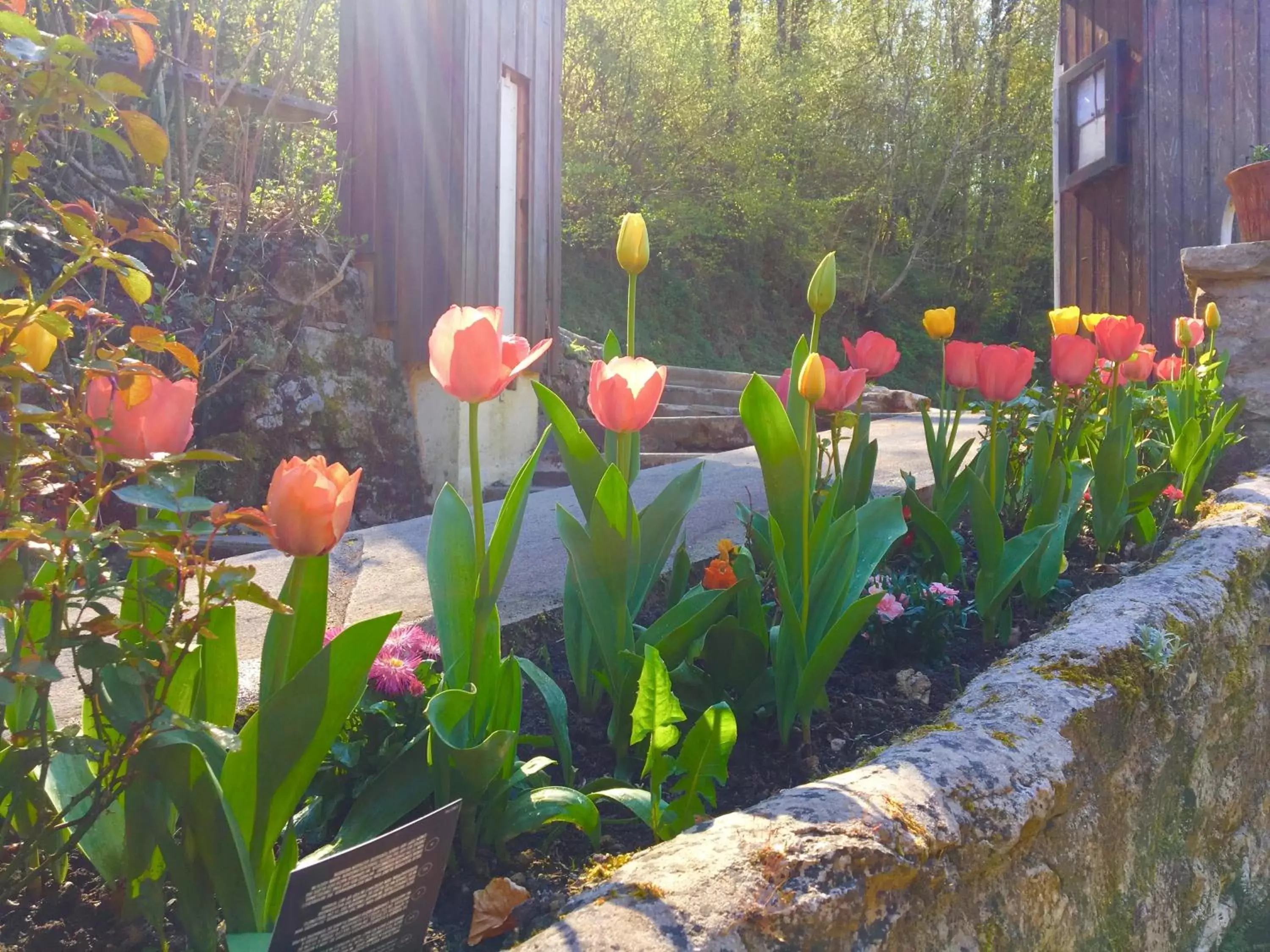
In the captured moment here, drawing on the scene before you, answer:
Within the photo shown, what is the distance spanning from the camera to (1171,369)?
10.4ft

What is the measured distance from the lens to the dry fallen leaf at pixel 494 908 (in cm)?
94

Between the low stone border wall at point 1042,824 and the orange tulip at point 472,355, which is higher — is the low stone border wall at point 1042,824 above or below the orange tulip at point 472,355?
below

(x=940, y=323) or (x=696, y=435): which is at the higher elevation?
(x=940, y=323)

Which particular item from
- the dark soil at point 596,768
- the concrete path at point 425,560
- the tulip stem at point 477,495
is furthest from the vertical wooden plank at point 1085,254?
the tulip stem at point 477,495

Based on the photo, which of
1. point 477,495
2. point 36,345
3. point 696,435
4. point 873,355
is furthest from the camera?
point 696,435

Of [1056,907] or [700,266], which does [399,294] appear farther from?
[700,266]

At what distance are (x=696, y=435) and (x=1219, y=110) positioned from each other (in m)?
3.29

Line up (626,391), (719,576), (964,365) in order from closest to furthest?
1. (626,391)
2. (719,576)
3. (964,365)

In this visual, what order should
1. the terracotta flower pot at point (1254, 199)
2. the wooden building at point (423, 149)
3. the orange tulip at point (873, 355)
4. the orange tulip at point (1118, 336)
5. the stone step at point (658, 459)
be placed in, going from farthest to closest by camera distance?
the stone step at point (658, 459) → the wooden building at point (423, 149) → the terracotta flower pot at point (1254, 199) → the orange tulip at point (1118, 336) → the orange tulip at point (873, 355)

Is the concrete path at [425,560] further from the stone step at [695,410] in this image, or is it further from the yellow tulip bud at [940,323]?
the stone step at [695,410]

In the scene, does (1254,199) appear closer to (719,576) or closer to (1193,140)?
(1193,140)

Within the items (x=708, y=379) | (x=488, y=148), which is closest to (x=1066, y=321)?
(x=488, y=148)

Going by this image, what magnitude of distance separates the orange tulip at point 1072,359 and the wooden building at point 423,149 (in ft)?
8.45

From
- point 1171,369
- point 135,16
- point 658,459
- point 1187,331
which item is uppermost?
point 135,16
